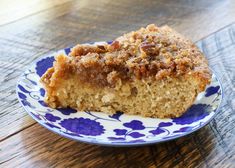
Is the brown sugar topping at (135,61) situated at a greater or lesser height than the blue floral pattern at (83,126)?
greater

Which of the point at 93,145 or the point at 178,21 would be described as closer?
the point at 93,145

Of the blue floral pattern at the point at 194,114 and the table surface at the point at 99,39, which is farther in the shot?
the blue floral pattern at the point at 194,114

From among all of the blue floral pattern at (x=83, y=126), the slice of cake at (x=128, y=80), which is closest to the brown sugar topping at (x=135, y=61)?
the slice of cake at (x=128, y=80)

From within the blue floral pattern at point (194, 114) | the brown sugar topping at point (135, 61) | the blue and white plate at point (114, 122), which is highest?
the brown sugar topping at point (135, 61)

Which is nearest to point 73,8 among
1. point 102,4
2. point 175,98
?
point 102,4

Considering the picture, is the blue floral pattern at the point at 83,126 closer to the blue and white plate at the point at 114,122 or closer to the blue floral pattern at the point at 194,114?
the blue and white plate at the point at 114,122

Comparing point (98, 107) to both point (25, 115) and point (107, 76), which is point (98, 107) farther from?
point (25, 115)

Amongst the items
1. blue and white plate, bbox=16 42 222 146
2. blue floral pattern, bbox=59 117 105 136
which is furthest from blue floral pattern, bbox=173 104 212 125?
blue floral pattern, bbox=59 117 105 136
